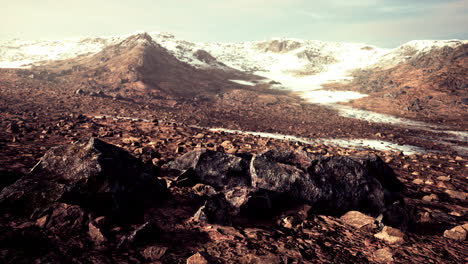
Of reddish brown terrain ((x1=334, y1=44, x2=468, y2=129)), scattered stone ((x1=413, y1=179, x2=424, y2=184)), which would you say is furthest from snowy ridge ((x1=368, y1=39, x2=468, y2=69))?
scattered stone ((x1=413, y1=179, x2=424, y2=184))

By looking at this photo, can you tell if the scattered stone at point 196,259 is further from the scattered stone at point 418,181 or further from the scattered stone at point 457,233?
the scattered stone at point 418,181

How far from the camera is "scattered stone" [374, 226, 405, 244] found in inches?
169

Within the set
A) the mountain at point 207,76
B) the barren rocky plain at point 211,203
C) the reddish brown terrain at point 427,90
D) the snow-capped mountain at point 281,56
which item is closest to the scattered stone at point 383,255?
the barren rocky plain at point 211,203

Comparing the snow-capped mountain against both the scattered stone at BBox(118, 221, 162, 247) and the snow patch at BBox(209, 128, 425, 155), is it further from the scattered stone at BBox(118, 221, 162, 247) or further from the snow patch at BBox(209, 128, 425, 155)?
the scattered stone at BBox(118, 221, 162, 247)

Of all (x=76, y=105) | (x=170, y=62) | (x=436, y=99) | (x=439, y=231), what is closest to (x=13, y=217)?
(x=439, y=231)

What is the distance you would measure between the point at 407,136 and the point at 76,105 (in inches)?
897

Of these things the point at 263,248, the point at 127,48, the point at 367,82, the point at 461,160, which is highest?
the point at 127,48

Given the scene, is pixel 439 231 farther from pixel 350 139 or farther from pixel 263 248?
pixel 350 139

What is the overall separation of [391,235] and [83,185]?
5.28 meters

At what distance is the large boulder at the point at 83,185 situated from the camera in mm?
3656

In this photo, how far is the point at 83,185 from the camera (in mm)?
3982

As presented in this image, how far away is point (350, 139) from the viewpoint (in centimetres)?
1551

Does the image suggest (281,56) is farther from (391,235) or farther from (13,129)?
(391,235)

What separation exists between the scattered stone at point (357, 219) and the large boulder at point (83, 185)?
3834 millimetres
